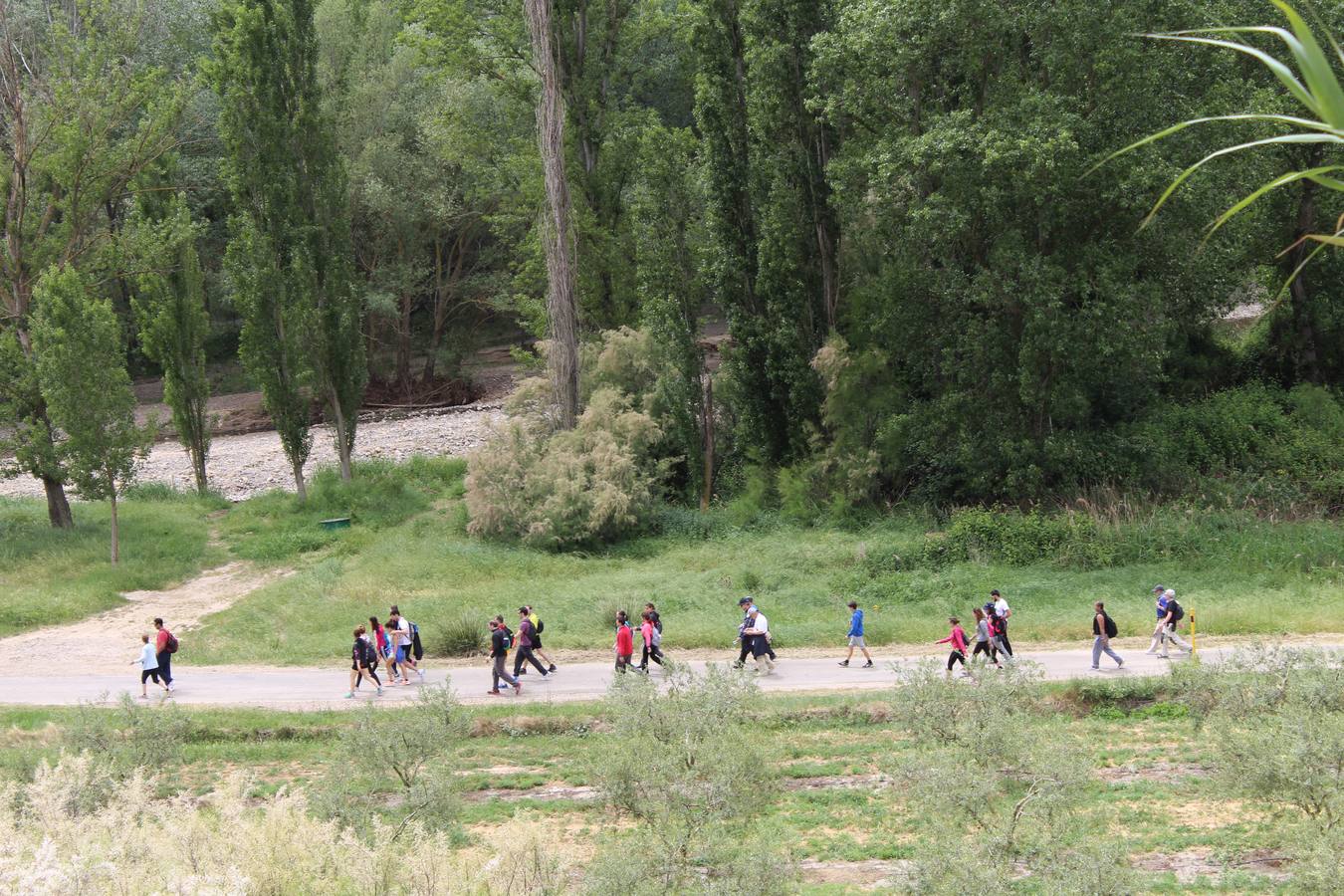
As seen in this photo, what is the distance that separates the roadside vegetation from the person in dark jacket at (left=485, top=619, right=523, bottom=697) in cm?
92

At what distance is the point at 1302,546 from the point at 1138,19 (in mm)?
11625

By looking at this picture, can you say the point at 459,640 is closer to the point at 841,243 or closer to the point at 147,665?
the point at 147,665

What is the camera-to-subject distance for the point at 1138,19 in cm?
2545

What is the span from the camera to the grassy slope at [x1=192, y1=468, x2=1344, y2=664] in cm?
2156

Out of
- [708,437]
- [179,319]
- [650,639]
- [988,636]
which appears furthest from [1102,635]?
[179,319]

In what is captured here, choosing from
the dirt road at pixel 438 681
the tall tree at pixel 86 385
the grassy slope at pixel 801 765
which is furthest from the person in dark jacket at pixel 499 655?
the tall tree at pixel 86 385

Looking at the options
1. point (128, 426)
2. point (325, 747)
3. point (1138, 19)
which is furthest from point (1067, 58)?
point (128, 426)

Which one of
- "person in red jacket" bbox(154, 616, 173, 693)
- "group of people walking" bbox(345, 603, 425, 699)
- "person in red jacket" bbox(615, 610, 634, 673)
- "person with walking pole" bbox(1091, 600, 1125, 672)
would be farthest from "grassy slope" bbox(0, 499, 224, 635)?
"person with walking pole" bbox(1091, 600, 1125, 672)

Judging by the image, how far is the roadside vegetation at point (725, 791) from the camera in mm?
8797

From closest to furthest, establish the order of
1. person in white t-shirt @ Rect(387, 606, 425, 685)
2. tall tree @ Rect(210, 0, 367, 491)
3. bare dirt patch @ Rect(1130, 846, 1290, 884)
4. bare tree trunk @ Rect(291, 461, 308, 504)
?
bare dirt patch @ Rect(1130, 846, 1290, 884) < person in white t-shirt @ Rect(387, 606, 425, 685) < tall tree @ Rect(210, 0, 367, 491) < bare tree trunk @ Rect(291, 461, 308, 504)

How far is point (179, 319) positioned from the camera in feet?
117

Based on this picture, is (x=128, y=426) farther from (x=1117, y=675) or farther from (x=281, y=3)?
(x=1117, y=675)

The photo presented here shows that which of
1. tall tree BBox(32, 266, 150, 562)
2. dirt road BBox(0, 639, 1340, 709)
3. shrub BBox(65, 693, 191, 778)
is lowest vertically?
dirt road BBox(0, 639, 1340, 709)

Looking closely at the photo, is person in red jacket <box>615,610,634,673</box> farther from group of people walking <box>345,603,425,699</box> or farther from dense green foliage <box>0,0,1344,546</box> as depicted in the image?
dense green foliage <box>0,0,1344,546</box>
